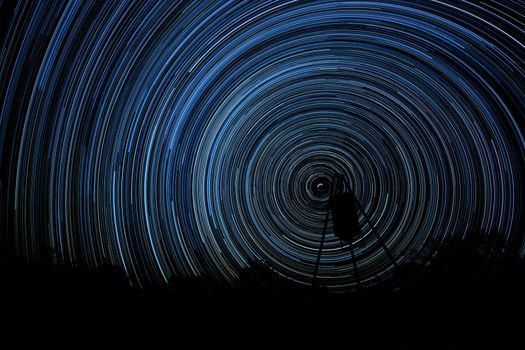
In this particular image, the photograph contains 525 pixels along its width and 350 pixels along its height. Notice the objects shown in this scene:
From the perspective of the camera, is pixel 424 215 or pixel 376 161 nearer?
pixel 424 215

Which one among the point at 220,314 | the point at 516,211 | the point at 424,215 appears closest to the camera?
the point at 220,314

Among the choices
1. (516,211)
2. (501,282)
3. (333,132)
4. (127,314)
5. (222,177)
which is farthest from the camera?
(333,132)

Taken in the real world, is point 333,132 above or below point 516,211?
above

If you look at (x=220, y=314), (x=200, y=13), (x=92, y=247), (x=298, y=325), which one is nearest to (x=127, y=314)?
(x=220, y=314)

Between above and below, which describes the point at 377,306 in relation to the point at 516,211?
below

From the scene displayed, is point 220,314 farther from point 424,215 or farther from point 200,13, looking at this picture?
point 424,215

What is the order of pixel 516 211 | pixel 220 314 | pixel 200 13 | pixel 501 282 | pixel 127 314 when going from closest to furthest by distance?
pixel 127 314 → pixel 220 314 → pixel 501 282 → pixel 200 13 → pixel 516 211

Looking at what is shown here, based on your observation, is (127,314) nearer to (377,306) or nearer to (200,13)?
(377,306)

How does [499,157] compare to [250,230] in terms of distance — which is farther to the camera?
[250,230]

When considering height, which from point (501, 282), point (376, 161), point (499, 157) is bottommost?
point (501, 282)

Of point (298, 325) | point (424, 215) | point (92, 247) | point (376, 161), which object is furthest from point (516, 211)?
point (92, 247)
